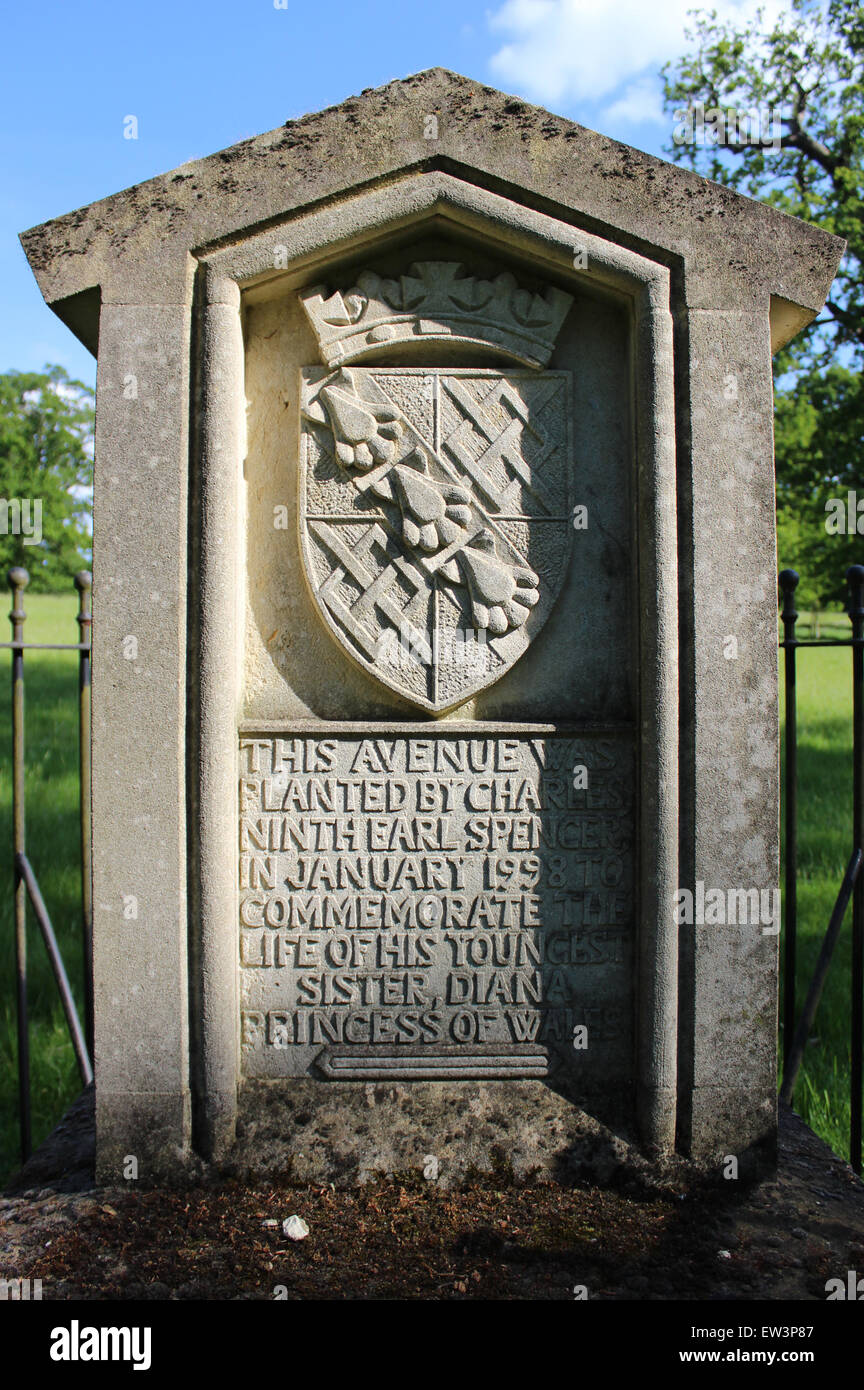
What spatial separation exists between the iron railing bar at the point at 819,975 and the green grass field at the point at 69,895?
1.72ft

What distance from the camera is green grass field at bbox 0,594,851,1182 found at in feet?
12.8

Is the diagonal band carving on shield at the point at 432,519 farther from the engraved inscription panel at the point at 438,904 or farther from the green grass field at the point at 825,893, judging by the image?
the green grass field at the point at 825,893

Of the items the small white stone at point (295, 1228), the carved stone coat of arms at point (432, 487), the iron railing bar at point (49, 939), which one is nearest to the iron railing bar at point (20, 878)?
the iron railing bar at point (49, 939)

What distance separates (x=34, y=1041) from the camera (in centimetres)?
429

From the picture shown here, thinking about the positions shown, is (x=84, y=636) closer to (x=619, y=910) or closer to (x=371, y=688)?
(x=371, y=688)

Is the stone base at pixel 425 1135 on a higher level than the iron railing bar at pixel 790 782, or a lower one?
lower

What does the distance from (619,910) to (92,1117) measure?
183cm

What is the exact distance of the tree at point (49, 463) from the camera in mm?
22819

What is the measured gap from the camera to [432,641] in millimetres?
2740

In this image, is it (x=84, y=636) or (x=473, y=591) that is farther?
(x=84, y=636)

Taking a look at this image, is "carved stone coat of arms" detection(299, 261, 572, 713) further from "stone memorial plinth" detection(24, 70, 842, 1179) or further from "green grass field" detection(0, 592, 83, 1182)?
"green grass field" detection(0, 592, 83, 1182)

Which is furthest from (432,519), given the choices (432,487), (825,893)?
(825,893)

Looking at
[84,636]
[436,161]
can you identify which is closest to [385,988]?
[84,636]

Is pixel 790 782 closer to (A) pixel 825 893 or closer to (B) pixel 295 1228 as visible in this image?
(B) pixel 295 1228
